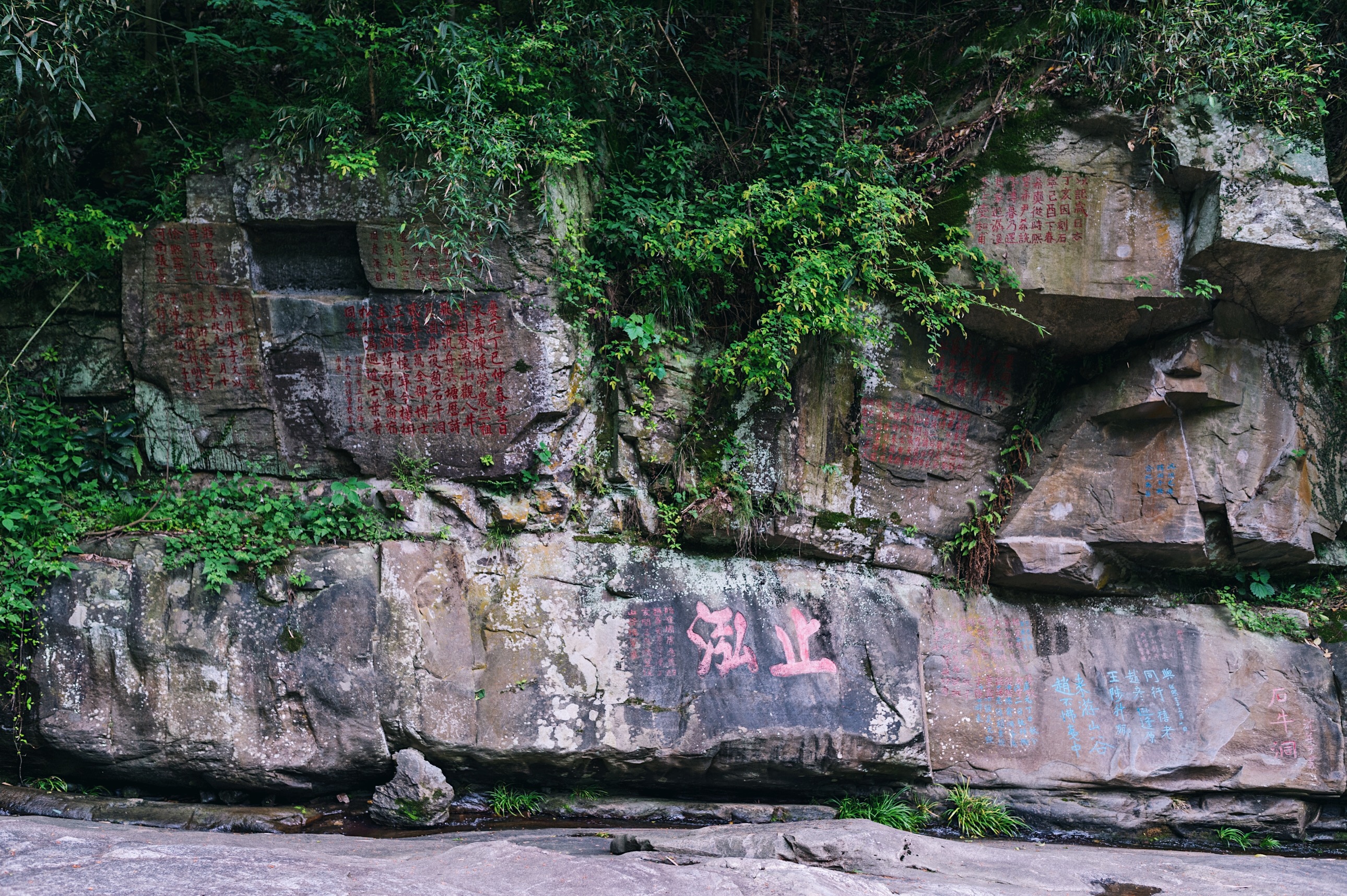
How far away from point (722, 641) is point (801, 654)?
51cm

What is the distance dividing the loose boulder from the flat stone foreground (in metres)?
0.19

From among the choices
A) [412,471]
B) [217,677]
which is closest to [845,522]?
[412,471]

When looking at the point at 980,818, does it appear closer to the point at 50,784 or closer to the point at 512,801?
the point at 512,801

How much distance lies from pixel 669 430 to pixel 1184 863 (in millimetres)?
3869

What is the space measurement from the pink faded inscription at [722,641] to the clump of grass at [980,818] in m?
1.54

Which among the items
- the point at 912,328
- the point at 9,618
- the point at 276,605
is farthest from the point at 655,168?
the point at 9,618

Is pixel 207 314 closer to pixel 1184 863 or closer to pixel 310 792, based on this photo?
pixel 310 792

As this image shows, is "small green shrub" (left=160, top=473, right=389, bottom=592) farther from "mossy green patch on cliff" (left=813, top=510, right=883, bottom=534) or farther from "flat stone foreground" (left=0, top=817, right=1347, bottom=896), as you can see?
"mossy green patch on cliff" (left=813, top=510, right=883, bottom=534)

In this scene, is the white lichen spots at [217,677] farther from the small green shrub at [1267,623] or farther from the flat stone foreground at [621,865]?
the small green shrub at [1267,623]

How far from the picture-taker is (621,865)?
13.4 ft

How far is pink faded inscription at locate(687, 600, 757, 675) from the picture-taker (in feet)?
17.5

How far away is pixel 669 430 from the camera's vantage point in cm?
571

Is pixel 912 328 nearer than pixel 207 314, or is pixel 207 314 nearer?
pixel 207 314

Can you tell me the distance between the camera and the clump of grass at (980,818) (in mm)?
5348
